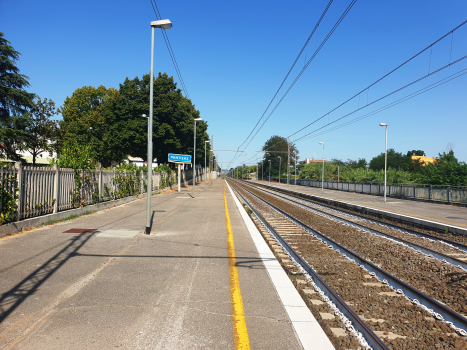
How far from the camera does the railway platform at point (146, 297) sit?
3654 mm

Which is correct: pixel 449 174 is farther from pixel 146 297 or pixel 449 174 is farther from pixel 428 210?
pixel 146 297

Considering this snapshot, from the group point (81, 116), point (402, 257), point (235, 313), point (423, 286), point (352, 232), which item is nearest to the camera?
point (235, 313)

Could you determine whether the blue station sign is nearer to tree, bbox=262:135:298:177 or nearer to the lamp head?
the lamp head

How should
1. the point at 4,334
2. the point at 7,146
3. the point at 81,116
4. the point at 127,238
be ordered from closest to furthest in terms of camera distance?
the point at 4,334 → the point at 127,238 → the point at 7,146 → the point at 81,116

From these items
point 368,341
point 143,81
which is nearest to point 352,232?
point 368,341

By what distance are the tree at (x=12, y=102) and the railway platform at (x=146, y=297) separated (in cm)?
2973

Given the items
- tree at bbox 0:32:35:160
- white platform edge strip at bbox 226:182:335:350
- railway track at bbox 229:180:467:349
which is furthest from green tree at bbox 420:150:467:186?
tree at bbox 0:32:35:160

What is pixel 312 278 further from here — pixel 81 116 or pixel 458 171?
pixel 81 116

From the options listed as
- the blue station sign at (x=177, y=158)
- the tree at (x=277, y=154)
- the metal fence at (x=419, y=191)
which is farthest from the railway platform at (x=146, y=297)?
the tree at (x=277, y=154)

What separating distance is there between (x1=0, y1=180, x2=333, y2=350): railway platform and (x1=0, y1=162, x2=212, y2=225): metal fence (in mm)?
1283

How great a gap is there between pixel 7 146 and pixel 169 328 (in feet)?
121

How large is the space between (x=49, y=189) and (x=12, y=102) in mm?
29586

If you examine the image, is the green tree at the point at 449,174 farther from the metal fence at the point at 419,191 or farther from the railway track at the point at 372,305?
the railway track at the point at 372,305

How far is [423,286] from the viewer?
19.6 ft
